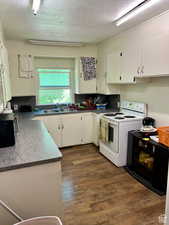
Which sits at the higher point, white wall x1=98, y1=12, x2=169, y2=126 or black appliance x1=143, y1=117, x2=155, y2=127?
white wall x1=98, y1=12, x2=169, y2=126

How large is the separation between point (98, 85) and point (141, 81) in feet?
4.61

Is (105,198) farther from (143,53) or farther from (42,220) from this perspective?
(143,53)

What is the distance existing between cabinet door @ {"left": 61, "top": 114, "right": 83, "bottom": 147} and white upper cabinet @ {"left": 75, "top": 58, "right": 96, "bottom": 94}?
0.70 metres

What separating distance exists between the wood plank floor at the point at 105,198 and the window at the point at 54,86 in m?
1.80

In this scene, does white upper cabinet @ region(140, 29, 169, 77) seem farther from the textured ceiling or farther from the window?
the window

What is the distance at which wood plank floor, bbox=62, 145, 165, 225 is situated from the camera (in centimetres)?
187

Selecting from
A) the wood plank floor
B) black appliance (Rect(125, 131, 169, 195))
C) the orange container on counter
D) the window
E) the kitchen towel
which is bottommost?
the wood plank floor

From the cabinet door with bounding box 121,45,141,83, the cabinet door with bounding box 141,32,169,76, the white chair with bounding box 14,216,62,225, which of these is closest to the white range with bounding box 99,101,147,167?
the cabinet door with bounding box 121,45,141,83

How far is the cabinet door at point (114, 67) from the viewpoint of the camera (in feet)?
10.9

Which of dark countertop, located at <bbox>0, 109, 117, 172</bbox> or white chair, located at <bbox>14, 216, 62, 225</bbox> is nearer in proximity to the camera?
white chair, located at <bbox>14, 216, 62, 225</bbox>

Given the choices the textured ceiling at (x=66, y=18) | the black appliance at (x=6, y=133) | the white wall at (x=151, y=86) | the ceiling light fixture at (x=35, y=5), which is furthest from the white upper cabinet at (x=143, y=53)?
the black appliance at (x=6, y=133)

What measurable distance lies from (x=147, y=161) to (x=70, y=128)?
186 centimetres

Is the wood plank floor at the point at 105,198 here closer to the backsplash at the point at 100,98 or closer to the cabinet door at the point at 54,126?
the cabinet door at the point at 54,126

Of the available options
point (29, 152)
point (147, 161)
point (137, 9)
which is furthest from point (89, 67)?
point (29, 152)
